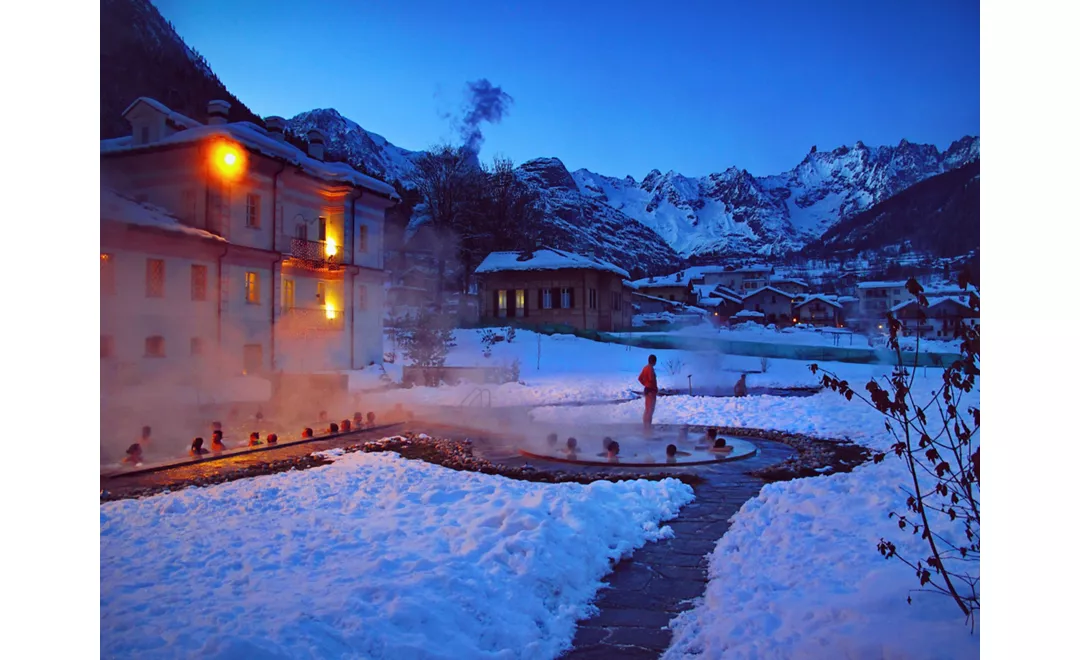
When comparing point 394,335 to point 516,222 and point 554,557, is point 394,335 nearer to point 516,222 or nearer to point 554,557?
point 516,222

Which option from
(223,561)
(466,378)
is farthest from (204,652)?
(466,378)

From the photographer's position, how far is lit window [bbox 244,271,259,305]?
3086 millimetres

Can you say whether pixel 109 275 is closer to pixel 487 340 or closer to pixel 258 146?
pixel 258 146

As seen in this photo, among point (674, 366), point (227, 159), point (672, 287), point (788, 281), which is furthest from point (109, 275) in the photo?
point (674, 366)

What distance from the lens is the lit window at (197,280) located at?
2.92m

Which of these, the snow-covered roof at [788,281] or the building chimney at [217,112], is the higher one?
the building chimney at [217,112]

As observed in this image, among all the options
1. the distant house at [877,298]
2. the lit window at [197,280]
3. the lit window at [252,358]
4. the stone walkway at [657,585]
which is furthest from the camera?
the lit window at [252,358]

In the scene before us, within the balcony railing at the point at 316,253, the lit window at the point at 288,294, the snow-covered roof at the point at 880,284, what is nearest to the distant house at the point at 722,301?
the snow-covered roof at the point at 880,284

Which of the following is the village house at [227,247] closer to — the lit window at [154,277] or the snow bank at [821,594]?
the lit window at [154,277]

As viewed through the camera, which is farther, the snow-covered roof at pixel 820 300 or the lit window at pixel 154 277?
the snow-covered roof at pixel 820 300

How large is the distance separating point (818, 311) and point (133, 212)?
3033mm

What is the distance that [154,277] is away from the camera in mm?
2752

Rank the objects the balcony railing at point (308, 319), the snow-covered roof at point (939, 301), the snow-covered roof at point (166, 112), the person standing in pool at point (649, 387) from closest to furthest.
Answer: the snow-covered roof at point (939, 301) → the snow-covered roof at point (166, 112) → the balcony railing at point (308, 319) → the person standing in pool at point (649, 387)

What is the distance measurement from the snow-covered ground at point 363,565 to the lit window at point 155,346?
2.19 feet
